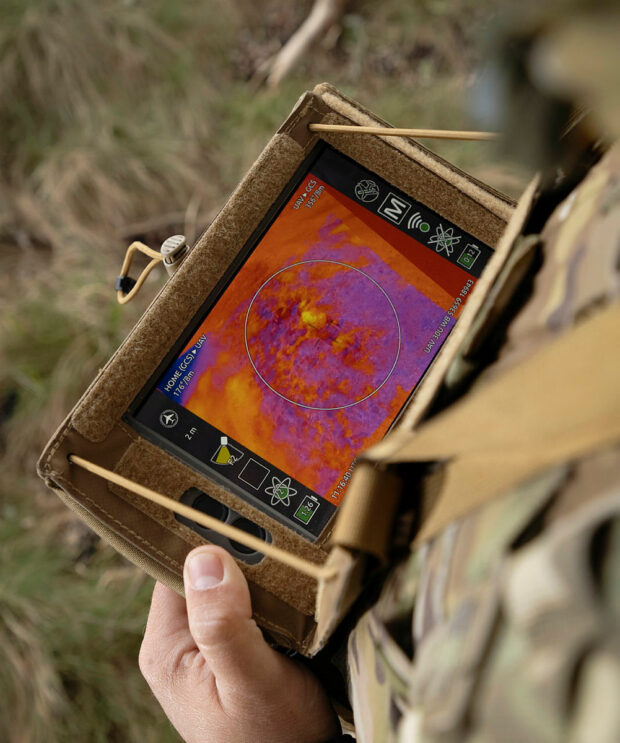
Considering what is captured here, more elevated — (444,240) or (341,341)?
(444,240)

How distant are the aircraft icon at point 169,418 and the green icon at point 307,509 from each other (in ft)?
0.52

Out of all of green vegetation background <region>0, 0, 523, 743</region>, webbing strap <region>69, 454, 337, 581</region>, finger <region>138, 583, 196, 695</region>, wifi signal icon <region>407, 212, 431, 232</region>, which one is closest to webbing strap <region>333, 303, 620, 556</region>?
webbing strap <region>69, 454, 337, 581</region>

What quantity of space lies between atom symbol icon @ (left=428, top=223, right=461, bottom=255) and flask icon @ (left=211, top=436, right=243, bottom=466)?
1.05 ft

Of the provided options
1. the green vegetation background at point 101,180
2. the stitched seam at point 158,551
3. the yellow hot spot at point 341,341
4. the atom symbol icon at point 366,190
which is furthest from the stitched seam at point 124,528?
the green vegetation background at point 101,180

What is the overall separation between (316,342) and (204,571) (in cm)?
26

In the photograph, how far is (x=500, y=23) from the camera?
0.31 metres

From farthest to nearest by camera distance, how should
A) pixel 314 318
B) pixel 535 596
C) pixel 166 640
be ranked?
pixel 166 640
pixel 314 318
pixel 535 596

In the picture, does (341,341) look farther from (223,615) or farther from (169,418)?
(223,615)

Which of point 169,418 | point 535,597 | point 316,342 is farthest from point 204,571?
point 535,597

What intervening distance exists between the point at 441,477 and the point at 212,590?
309 millimetres

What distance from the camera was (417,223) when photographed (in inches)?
28.9

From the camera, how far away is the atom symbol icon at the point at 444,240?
0.73 meters

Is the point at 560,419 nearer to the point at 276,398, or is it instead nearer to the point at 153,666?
the point at 276,398
